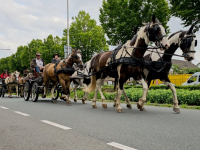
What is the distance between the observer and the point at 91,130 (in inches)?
192

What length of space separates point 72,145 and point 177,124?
2.63 metres

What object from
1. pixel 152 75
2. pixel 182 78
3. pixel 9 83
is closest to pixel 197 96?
pixel 152 75

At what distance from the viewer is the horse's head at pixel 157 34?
673 cm

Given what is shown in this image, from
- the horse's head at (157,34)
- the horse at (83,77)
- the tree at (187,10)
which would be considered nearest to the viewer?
the horse's head at (157,34)

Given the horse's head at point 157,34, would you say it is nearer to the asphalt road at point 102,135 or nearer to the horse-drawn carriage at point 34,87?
the asphalt road at point 102,135

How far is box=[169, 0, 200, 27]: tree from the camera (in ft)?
55.9

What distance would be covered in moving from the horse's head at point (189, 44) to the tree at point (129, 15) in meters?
20.9

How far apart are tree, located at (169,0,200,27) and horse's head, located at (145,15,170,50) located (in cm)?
1124

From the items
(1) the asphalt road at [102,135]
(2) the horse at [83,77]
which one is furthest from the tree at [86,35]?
(1) the asphalt road at [102,135]

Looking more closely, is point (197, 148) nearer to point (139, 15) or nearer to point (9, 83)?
point (9, 83)

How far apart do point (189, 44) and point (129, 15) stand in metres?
22.2

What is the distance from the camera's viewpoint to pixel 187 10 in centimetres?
1700

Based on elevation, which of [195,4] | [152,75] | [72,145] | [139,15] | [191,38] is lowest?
[72,145]

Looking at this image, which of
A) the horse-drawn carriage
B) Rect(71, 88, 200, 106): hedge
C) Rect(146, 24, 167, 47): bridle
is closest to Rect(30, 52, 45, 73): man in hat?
the horse-drawn carriage
